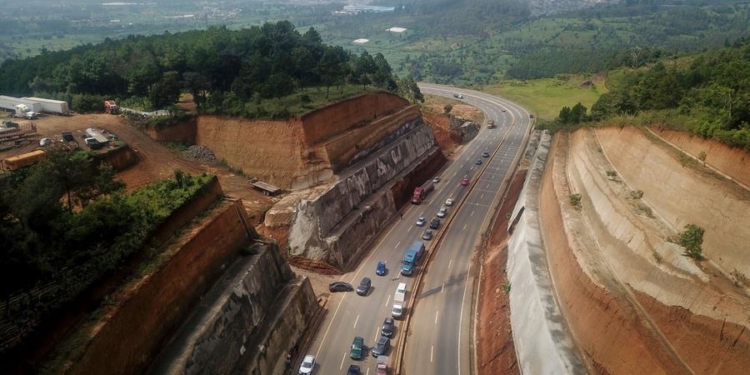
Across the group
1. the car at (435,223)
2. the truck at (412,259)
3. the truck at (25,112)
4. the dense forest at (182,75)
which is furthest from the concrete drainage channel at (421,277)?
the truck at (25,112)

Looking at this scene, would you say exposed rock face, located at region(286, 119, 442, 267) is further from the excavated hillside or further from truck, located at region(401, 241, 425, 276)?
the excavated hillside

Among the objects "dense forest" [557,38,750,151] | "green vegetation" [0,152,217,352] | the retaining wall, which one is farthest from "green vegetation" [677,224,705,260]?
"green vegetation" [0,152,217,352]

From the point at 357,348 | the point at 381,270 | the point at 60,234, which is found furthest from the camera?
the point at 381,270

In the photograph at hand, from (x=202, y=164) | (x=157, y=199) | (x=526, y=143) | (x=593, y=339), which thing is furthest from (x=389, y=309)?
(x=526, y=143)

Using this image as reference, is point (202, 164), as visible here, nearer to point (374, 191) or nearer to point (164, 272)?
point (374, 191)

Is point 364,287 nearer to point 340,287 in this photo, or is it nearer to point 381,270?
point 340,287

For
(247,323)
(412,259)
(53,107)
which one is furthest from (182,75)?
(247,323)

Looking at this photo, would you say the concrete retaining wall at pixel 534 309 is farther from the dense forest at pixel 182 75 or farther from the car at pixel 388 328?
the dense forest at pixel 182 75
